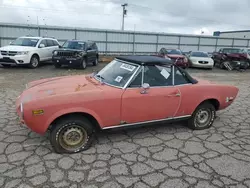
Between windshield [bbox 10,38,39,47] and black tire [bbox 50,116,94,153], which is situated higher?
windshield [bbox 10,38,39,47]

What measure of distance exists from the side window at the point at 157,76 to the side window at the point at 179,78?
0.14 m

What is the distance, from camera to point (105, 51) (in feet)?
65.5

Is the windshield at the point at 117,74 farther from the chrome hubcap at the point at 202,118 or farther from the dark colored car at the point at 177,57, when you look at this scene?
the dark colored car at the point at 177,57

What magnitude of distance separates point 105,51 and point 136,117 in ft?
55.7

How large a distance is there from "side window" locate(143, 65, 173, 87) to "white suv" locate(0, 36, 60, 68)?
951cm

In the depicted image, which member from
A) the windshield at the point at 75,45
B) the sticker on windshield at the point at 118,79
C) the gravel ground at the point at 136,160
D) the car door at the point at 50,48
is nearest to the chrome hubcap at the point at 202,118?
the gravel ground at the point at 136,160

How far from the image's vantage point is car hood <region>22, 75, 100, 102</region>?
3.35 metres

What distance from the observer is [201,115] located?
452 centimetres

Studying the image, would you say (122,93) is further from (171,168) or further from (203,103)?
(203,103)

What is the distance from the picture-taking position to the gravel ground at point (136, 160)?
279cm

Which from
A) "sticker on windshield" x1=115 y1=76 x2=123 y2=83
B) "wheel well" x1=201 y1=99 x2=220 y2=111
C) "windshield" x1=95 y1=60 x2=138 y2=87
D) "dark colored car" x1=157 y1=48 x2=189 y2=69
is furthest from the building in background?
"sticker on windshield" x1=115 y1=76 x2=123 y2=83

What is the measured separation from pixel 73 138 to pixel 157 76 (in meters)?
1.83

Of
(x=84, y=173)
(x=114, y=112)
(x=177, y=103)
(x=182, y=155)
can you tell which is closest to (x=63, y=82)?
(x=114, y=112)

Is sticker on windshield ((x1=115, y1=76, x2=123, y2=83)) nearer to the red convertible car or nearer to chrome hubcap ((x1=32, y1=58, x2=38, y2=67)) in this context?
the red convertible car
